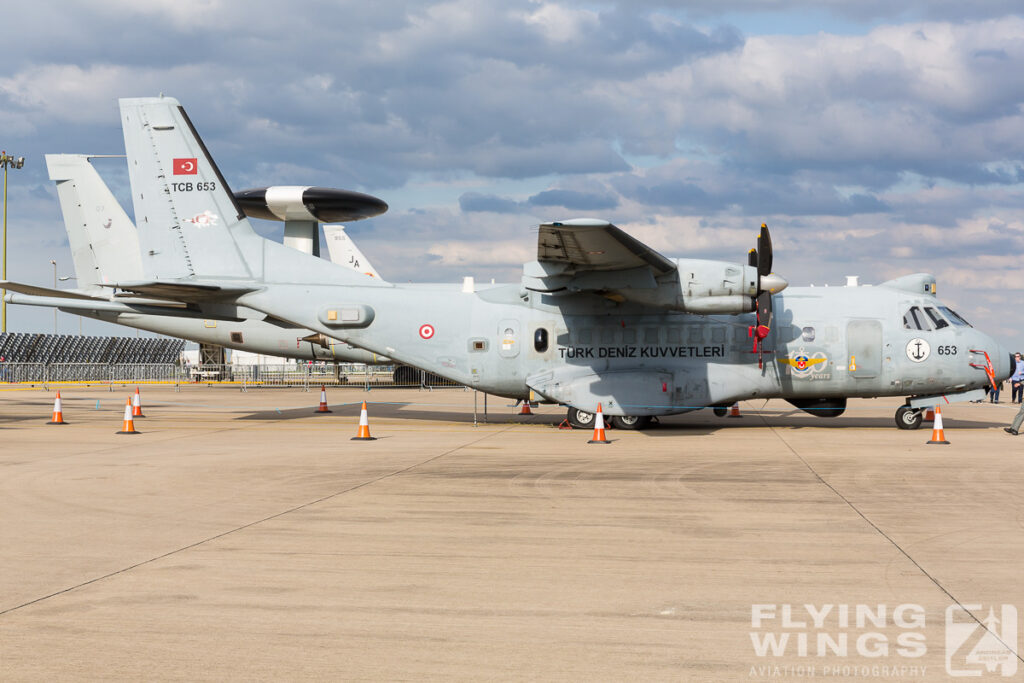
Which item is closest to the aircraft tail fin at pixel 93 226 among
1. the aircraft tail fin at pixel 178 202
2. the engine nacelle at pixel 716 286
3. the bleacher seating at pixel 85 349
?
the aircraft tail fin at pixel 178 202

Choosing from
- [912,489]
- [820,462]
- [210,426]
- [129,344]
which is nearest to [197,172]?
[210,426]

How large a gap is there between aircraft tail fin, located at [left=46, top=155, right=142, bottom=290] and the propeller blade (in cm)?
2122

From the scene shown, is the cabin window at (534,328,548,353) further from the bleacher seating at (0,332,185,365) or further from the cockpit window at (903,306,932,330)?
the bleacher seating at (0,332,185,365)

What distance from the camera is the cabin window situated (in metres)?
21.2

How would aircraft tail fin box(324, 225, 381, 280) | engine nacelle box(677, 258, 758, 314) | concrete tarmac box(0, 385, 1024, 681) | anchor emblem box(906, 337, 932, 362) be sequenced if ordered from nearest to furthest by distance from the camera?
1. concrete tarmac box(0, 385, 1024, 681)
2. engine nacelle box(677, 258, 758, 314)
3. anchor emblem box(906, 337, 932, 362)
4. aircraft tail fin box(324, 225, 381, 280)

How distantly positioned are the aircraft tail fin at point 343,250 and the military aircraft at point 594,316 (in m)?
25.0

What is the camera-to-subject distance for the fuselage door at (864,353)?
2008cm

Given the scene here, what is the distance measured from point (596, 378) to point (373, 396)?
71.0 ft

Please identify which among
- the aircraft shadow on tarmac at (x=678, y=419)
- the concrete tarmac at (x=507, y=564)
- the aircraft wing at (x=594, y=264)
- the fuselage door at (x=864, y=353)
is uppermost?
the aircraft wing at (x=594, y=264)

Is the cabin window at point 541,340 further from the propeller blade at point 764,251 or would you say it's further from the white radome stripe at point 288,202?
the white radome stripe at point 288,202

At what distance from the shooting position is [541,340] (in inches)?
833

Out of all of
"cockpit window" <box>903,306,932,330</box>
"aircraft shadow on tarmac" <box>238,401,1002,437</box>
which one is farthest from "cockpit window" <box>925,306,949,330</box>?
"aircraft shadow on tarmac" <box>238,401,1002,437</box>

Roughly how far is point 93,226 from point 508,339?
16.8 m

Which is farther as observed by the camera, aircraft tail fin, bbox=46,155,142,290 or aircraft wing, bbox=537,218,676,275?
aircraft tail fin, bbox=46,155,142,290
